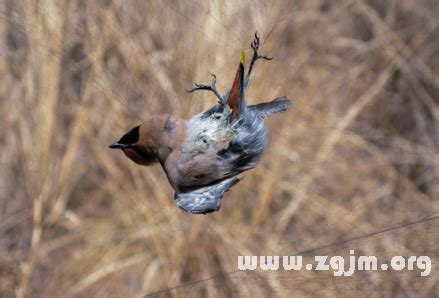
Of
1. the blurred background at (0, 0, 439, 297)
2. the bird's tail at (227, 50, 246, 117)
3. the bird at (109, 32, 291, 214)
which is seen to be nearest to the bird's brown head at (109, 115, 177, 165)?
the bird at (109, 32, 291, 214)

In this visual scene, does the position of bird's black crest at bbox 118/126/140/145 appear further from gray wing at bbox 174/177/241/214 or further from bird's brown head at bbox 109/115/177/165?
gray wing at bbox 174/177/241/214

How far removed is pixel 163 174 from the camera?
177 cm

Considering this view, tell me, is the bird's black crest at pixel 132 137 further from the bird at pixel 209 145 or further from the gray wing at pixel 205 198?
the gray wing at pixel 205 198

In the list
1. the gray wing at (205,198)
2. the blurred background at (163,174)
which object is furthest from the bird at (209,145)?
the blurred background at (163,174)

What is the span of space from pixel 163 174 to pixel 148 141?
0.65 meters

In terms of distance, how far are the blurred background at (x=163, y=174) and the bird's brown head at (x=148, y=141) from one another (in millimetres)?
327

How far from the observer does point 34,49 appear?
5.65 feet

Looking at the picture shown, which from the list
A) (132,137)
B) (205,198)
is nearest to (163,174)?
(132,137)

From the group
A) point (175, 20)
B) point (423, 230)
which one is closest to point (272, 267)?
point (423, 230)

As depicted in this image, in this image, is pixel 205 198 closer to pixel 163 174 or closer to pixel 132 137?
pixel 132 137

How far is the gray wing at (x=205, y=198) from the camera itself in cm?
103

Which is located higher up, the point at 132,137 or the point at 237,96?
the point at 237,96

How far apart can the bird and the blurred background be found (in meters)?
0.36

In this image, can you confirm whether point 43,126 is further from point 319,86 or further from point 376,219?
point 376,219
